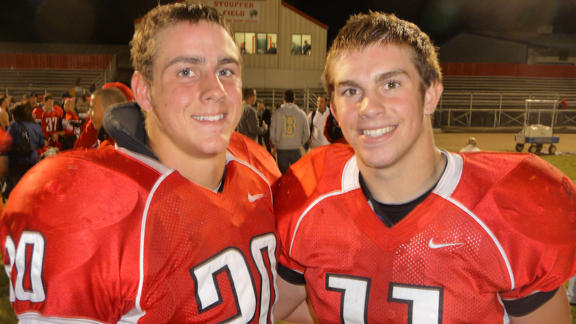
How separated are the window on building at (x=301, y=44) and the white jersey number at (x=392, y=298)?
22325mm

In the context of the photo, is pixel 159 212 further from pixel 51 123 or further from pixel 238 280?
pixel 51 123

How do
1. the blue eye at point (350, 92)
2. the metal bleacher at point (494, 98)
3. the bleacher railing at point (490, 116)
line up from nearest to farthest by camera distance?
the blue eye at point (350, 92)
the bleacher railing at point (490, 116)
the metal bleacher at point (494, 98)

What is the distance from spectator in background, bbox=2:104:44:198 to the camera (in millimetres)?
5602

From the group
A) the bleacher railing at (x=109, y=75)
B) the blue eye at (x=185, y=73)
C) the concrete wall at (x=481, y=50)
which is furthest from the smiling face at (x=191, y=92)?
the concrete wall at (x=481, y=50)

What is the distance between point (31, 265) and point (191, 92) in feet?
2.72

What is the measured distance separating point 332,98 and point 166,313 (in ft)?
3.82

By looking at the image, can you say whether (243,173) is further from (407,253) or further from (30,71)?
(30,71)

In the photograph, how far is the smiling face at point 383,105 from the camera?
175 cm

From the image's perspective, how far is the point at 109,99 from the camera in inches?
186

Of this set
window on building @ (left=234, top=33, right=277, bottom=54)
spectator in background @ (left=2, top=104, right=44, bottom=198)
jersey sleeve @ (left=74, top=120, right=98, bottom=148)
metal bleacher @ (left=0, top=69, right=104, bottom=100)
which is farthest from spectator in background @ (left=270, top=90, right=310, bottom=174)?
metal bleacher @ (left=0, top=69, right=104, bottom=100)

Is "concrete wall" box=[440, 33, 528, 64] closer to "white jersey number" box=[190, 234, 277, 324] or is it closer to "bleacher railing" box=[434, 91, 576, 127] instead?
"bleacher railing" box=[434, 91, 576, 127]

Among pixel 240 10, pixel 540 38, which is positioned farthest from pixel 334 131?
pixel 540 38

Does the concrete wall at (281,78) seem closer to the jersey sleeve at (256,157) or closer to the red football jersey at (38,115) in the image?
the red football jersey at (38,115)

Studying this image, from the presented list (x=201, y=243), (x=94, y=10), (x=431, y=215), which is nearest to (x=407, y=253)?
(x=431, y=215)
